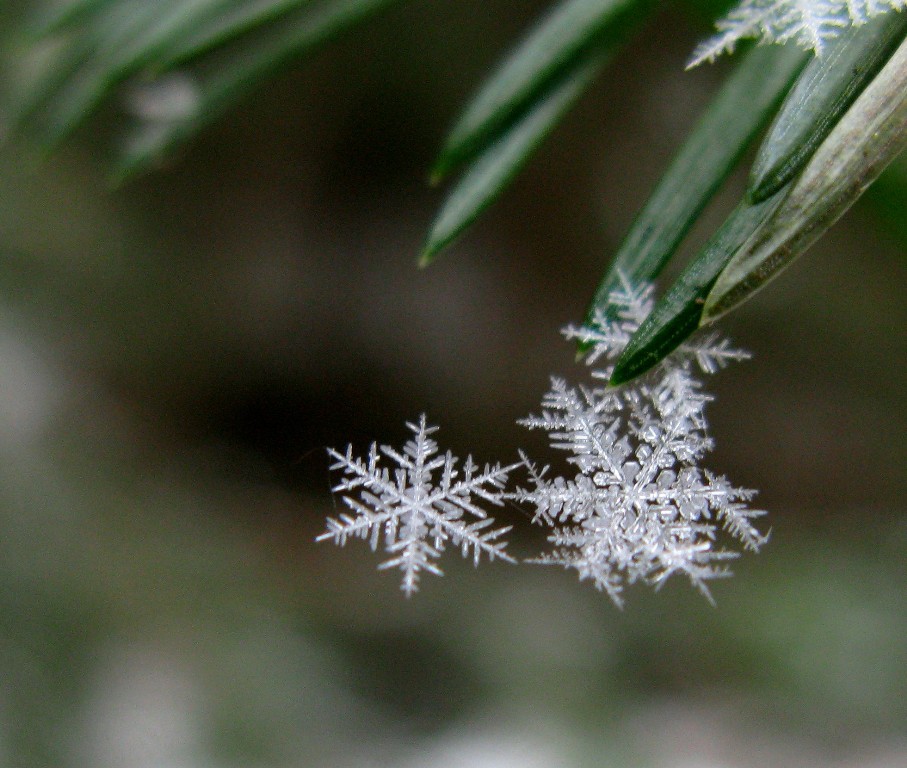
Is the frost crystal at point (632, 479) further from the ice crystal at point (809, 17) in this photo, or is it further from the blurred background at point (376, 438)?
the blurred background at point (376, 438)

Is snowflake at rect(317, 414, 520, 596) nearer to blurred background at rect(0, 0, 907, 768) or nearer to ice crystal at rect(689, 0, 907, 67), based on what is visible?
ice crystal at rect(689, 0, 907, 67)

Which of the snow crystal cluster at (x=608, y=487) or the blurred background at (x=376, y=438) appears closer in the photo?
the snow crystal cluster at (x=608, y=487)

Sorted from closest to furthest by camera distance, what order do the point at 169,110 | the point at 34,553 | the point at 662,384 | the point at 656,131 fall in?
the point at 662,384 → the point at 169,110 → the point at 34,553 → the point at 656,131

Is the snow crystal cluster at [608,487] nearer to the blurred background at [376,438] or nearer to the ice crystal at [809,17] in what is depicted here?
the ice crystal at [809,17]

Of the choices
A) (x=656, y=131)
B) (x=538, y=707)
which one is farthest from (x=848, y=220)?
(x=538, y=707)

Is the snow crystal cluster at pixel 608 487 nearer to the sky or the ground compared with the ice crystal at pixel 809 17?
nearer to the ground

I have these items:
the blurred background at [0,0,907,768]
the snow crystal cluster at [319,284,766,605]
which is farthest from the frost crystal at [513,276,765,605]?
the blurred background at [0,0,907,768]

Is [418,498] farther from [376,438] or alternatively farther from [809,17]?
[376,438]

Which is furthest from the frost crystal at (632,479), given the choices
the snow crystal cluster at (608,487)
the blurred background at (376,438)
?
the blurred background at (376,438)

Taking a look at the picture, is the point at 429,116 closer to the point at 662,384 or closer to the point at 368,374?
the point at 368,374

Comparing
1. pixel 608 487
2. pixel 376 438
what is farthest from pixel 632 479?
pixel 376 438
